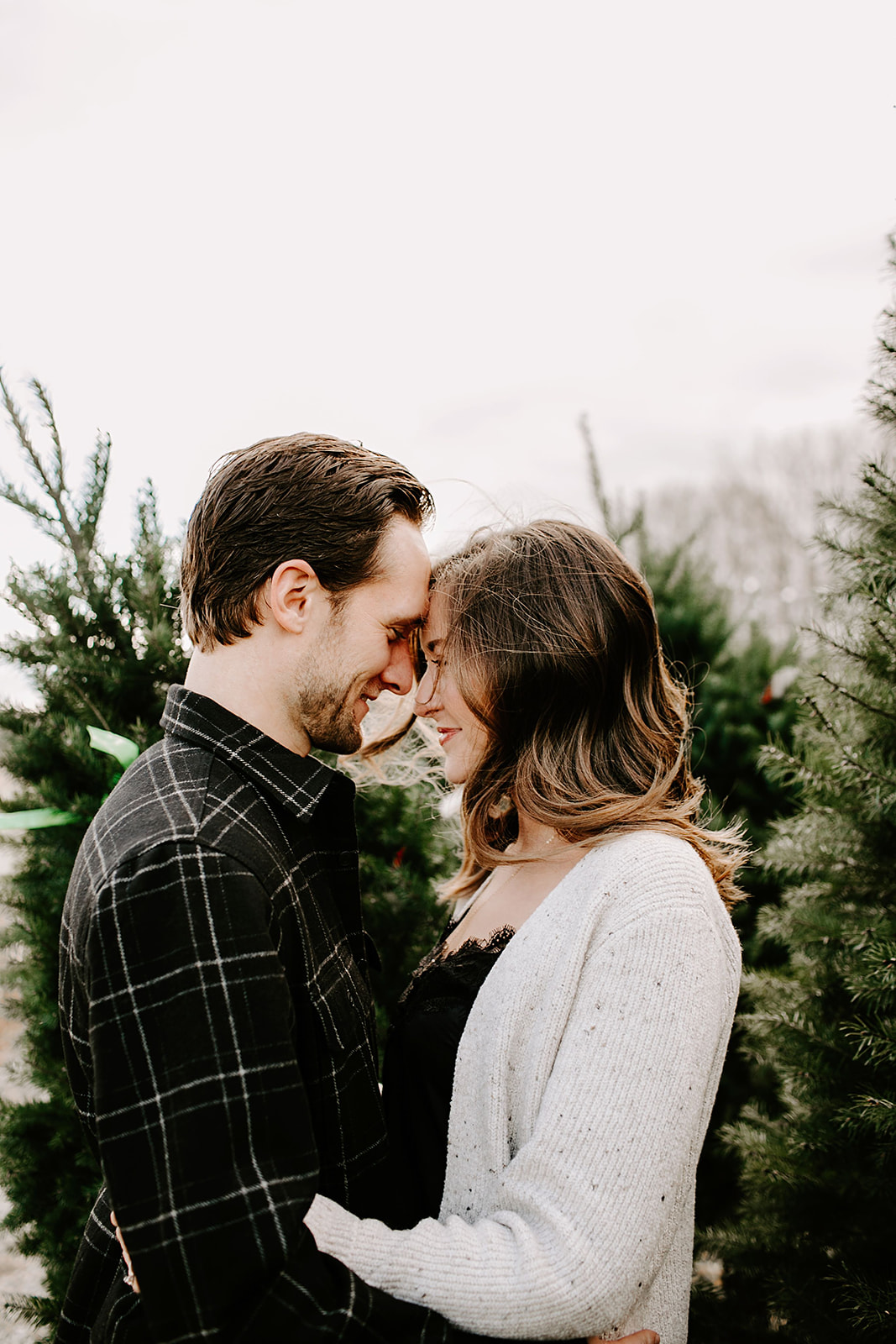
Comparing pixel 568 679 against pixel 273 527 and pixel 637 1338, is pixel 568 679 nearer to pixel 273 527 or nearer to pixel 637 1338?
pixel 273 527

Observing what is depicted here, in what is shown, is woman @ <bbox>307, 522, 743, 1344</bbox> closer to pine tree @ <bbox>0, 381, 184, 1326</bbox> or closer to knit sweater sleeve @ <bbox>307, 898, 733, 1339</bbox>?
knit sweater sleeve @ <bbox>307, 898, 733, 1339</bbox>

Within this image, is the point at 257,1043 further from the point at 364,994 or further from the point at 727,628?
the point at 727,628

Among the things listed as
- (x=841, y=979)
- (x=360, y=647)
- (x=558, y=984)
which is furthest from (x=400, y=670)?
(x=841, y=979)

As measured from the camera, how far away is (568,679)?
2102 mm

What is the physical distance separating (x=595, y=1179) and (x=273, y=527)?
1428 mm

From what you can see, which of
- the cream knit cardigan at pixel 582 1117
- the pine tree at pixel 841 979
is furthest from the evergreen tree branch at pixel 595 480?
the cream knit cardigan at pixel 582 1117

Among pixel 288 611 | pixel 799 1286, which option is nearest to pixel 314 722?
pixel 288 611

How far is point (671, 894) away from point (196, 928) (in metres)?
0.90

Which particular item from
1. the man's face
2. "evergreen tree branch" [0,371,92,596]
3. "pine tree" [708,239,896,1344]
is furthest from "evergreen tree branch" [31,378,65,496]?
"pine tree" [708,239,896,1344]

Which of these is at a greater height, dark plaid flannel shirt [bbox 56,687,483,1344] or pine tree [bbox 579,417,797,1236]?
dark plaid flannel shirt [bbox 56,687,483,1344]

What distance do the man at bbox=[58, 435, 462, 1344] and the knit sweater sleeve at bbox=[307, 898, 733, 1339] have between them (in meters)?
0.12

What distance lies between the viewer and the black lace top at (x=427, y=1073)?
1.93 metres

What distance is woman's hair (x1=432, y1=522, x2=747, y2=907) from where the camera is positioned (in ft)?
6.86

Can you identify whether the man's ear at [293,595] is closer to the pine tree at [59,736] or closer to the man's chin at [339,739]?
the man's chin at [339,739]
